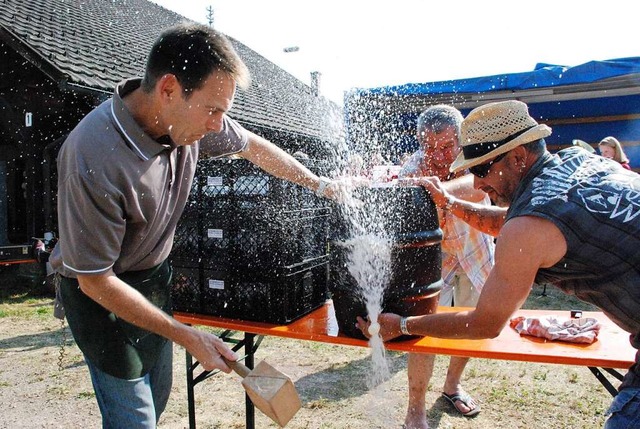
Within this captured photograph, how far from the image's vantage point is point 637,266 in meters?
1.59

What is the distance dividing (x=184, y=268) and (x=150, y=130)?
3.89 ft

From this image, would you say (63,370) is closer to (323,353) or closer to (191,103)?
(323,353)

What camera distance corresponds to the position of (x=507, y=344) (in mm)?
2223

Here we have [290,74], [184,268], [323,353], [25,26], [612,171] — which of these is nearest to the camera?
[612,171]

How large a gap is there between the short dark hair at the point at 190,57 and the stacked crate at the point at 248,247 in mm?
864

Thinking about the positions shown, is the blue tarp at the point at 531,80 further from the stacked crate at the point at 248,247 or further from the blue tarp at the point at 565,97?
the stacked crate at the point at 248,247

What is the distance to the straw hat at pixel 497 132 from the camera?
1.79 metres

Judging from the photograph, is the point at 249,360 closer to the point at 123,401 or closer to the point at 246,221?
the point at 246,221

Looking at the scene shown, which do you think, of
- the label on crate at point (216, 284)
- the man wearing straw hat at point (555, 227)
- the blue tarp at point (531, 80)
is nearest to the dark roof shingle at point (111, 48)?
the blue tarp at point (531, 80)

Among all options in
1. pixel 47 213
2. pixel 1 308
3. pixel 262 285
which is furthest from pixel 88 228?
pixel 47 213

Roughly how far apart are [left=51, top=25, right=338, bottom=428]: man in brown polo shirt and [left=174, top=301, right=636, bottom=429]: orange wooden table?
2.30 feet

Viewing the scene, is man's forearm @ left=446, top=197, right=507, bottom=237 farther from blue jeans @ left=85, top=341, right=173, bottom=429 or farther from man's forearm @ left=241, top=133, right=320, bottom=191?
blue jeans @ left=85, top=341, right=173, bottom=429

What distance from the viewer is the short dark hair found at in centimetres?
169

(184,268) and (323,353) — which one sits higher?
(184,268)
